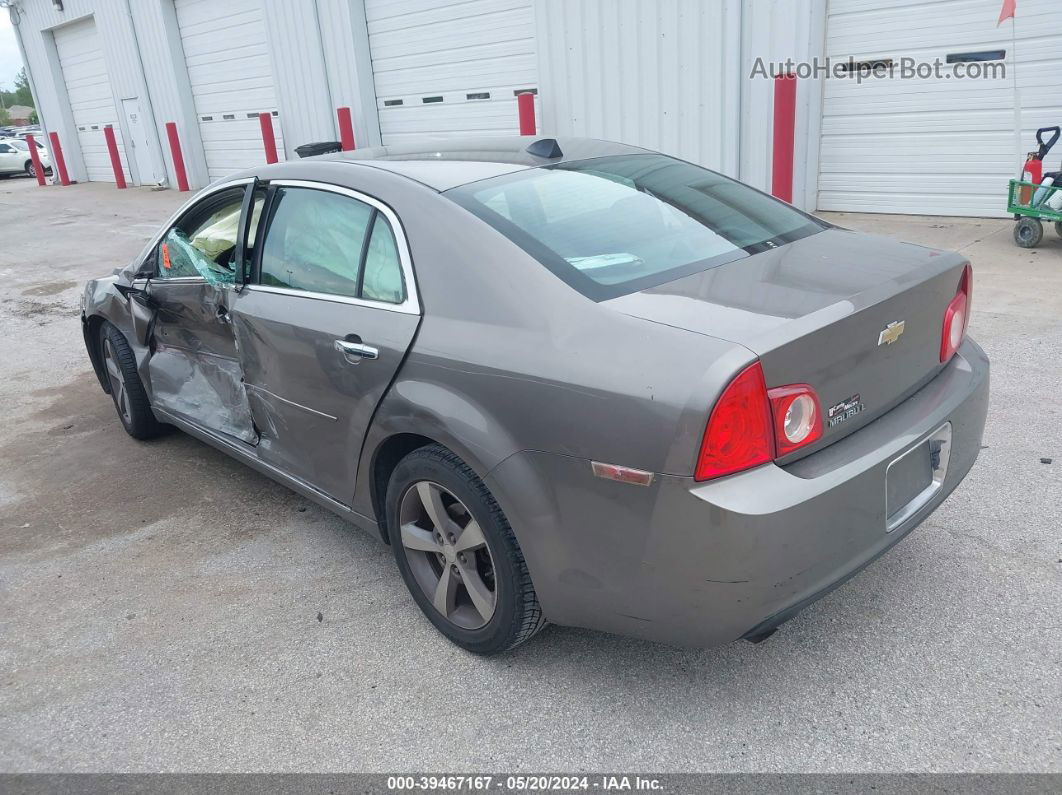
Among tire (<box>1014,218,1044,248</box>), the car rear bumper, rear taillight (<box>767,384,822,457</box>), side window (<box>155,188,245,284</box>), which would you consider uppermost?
side window (<box>155,188,245,284</box>)

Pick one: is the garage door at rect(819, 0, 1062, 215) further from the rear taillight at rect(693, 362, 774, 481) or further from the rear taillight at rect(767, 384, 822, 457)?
the rear taillight at rect(693, 362, 774, 481)

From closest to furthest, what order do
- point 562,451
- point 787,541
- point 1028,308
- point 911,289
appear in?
point 787,541, point 562,451, point 911,289, point 1028,308

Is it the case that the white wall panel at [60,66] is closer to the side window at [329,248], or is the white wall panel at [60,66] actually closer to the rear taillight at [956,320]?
the side window at [329,248]

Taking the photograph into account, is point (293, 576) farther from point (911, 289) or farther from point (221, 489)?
point (911, 289)

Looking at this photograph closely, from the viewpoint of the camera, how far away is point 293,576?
3320mm

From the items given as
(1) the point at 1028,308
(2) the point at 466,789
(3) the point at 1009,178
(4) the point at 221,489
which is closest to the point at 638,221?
(2) the point at 466,789

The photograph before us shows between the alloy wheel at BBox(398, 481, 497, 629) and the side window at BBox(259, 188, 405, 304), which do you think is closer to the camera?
the alloy wheel at BBox(398, 481, 497, 629)

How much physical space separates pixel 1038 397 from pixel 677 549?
312cm

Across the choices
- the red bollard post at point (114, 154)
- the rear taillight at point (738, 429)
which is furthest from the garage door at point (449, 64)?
the red bollard post at point (114, 154)

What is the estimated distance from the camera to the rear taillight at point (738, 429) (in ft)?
Result: 6.48

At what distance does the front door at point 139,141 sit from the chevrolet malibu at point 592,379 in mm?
18146

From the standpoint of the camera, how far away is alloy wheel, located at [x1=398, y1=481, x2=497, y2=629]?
103 inches

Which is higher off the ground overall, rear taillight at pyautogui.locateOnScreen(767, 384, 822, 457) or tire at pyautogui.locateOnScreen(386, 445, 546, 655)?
rear taillight at pyautogui.locateOnScreen(767, 384, 822, 457)

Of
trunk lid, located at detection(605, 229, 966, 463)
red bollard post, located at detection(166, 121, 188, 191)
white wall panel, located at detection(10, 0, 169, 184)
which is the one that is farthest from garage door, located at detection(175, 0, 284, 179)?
trunk lid, located at detection(605, 229, 966, 463)
